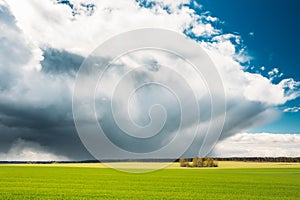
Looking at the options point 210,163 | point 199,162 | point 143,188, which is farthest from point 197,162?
point 143,188

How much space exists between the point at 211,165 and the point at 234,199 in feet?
355

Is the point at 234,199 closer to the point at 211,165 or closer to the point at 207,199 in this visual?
the point at 207,199

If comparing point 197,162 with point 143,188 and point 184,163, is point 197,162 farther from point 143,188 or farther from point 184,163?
point 143,188

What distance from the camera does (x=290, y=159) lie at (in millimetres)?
180500

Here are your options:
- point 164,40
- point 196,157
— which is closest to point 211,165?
point 196,157

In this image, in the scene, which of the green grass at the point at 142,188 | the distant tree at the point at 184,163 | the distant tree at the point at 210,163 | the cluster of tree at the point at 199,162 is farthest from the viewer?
the distant tree at the point at 184,163

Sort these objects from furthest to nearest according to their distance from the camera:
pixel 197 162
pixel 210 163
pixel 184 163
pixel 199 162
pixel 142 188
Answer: pixel 184 163 < pixel 197 162 < pixel 199 162 < pixel 210 163 < pixel 142 188

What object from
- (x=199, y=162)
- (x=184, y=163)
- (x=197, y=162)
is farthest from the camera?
(x=184, y=163)

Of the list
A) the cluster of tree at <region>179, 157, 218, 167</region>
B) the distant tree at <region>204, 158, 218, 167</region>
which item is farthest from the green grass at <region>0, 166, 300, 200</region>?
the cluster of tree at <region>179, 157, 218, 167</region>

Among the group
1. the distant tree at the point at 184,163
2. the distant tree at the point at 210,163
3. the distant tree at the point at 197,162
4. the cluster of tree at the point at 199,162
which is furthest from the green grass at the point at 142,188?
the distant tree at the point at 184,163

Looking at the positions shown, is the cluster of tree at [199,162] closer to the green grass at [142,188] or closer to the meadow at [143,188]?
the meadow at [143,188]

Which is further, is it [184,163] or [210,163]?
[184,163]

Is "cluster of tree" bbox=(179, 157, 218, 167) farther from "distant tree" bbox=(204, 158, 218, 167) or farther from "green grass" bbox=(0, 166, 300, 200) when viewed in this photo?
"green grass" bbox=(0, 166, 300, 200)

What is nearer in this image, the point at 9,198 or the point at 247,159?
the point at 9,198
